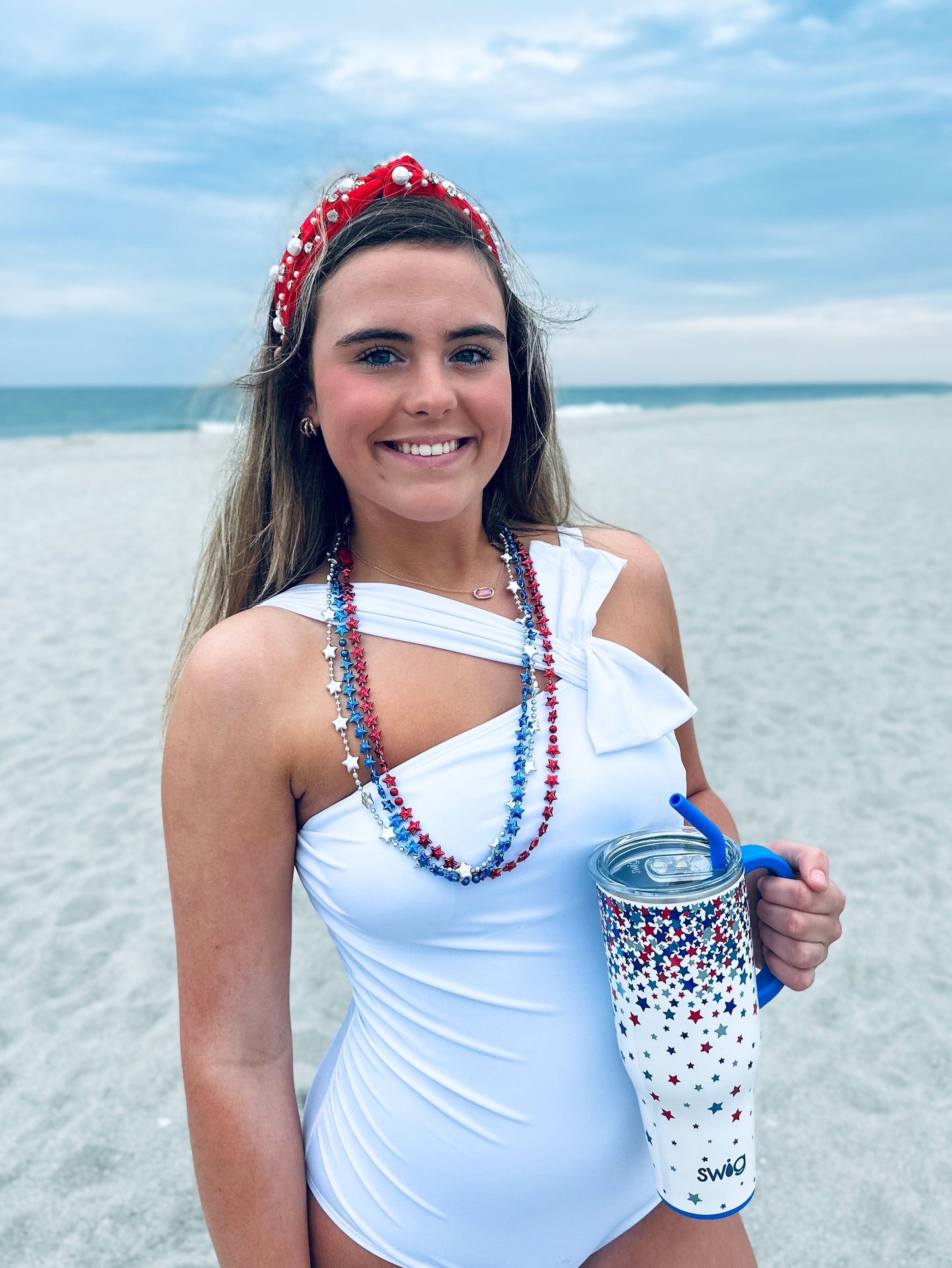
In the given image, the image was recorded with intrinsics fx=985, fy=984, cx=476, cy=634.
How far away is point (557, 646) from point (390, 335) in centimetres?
54

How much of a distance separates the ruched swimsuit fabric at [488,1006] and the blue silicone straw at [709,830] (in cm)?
25

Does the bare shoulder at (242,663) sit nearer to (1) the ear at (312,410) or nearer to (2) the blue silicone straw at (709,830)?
(1) the ear at (312,410)

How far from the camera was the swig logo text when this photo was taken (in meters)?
1.28

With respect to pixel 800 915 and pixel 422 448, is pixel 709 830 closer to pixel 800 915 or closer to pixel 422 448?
pixel 800 915

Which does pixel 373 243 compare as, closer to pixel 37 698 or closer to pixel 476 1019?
pixel 476 1019

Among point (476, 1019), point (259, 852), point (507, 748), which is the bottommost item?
point (476, 1019)

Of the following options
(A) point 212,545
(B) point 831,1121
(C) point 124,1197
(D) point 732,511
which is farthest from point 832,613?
(A) point 212,545

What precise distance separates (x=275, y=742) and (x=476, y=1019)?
0.50 m

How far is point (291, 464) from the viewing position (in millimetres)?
1716

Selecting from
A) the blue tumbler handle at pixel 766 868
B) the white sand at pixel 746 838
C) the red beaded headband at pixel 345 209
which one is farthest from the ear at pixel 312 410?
the white sand at pixel 746 838

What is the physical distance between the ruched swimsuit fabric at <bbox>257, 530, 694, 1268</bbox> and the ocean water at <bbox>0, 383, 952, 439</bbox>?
2.25ft

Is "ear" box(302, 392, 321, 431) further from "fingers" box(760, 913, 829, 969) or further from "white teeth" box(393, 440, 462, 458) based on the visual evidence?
"fingers" box(760, 913, 829, 969)

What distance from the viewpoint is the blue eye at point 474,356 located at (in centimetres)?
151

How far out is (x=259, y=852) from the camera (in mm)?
1398
